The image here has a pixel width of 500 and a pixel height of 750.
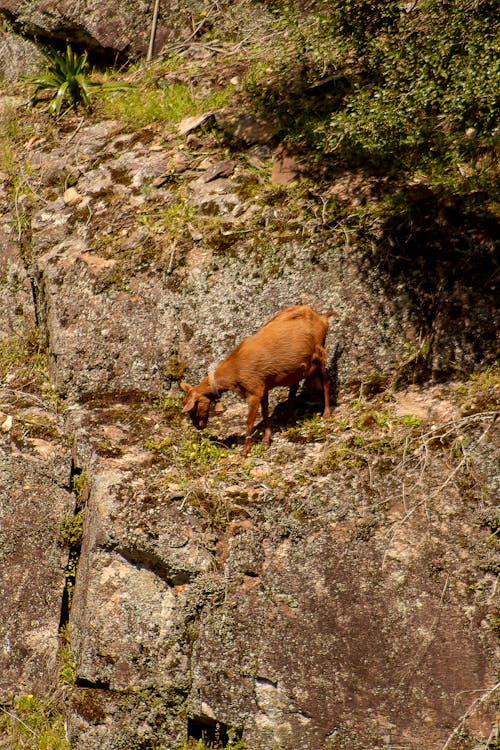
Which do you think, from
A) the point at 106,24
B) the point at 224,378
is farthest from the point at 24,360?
the point at 106,24

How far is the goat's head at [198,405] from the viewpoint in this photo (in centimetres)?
679

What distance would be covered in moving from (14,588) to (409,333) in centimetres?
413

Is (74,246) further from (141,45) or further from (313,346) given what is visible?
(141,45)

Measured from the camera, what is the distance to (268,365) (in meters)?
6.56

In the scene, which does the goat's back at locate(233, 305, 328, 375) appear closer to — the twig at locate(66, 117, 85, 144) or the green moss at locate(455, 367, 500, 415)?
the green moss at locate(455, 367, 500, 415)

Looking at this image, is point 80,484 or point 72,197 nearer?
point 80,484

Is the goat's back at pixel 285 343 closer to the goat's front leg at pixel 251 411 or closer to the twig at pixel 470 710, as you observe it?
the goat's front leg at pixel 251 411

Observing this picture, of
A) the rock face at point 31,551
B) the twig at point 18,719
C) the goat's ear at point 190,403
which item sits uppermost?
the goat's ear at point 190,403

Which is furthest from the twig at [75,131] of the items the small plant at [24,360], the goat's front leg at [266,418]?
the goat's front leg at [266,418]

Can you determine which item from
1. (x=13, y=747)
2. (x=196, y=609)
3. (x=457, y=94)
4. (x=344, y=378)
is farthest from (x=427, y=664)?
(x=457, y=94)

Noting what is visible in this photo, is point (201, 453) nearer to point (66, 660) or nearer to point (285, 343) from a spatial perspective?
point (285, 343)

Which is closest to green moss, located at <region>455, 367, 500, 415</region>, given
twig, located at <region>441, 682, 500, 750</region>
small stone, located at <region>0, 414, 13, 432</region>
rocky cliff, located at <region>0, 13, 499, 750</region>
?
rocky cliff, located at <region>0, 13, 499, 750</region>

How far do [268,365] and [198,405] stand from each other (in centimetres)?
76

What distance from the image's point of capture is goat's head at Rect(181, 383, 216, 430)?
22.3ft
